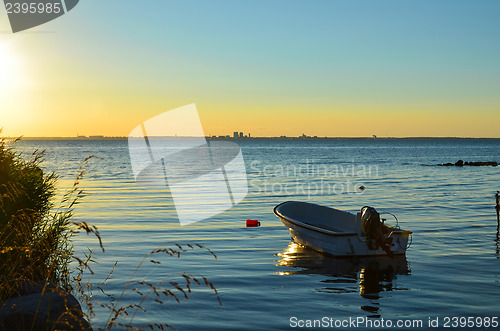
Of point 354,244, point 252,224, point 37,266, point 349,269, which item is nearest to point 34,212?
point 37,266

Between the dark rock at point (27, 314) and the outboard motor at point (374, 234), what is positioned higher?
the dark rock at point (27, 314)

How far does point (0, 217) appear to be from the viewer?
9.79 metres

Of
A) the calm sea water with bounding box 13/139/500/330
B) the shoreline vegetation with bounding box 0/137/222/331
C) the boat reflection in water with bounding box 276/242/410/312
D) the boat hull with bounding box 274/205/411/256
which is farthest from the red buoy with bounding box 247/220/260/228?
the shoreline vegetation with bounding box 0/137/222/331

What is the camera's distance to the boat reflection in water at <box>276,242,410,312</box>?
505 inches

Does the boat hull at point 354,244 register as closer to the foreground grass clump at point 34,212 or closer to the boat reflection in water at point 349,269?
the boat reflection in water at point 349,269

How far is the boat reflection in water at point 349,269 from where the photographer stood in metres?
12.8

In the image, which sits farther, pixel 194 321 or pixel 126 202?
pixel 126 202

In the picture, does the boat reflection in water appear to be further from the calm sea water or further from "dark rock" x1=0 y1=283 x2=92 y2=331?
"dark rock" x1=0 y1=283 x2=92 y2=331

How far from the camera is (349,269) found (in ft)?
49.0

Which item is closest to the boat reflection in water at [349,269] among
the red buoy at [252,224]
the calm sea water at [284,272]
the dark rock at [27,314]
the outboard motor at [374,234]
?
the calm sea water at [284,272]

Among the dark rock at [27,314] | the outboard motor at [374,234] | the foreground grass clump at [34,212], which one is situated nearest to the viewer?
the dark rock at [27,314]

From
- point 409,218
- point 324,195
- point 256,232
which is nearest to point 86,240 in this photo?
point 256,232

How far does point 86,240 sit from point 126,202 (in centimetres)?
1265

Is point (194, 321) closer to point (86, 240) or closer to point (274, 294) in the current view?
point (274, 294)
